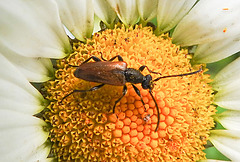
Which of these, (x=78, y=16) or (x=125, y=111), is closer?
(x=125, y=111)

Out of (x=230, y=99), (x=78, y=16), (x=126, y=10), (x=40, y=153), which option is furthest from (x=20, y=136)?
(x=230, y=99)

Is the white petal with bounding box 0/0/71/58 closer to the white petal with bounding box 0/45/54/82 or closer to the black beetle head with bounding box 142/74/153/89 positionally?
the white petal with bounding box 0/45/54/82

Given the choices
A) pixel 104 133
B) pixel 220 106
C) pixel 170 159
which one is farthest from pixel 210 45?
pixel 104 133

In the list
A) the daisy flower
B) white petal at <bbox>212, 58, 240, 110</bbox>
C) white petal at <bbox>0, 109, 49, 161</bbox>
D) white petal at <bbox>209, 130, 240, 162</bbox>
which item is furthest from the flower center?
white petal at <bbox>212, 58, 240, 110</bbox>

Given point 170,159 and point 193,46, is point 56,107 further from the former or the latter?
point 193,46

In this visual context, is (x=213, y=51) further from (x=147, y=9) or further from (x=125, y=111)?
(x=125, y=111)

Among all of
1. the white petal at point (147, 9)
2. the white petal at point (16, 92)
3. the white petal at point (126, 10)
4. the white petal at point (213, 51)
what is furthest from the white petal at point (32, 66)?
the white petal at point (213, 51)

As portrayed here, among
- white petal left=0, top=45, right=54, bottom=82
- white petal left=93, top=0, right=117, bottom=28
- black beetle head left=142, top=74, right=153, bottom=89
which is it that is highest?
white petal left=93, top=0, right=117, bottom=28
